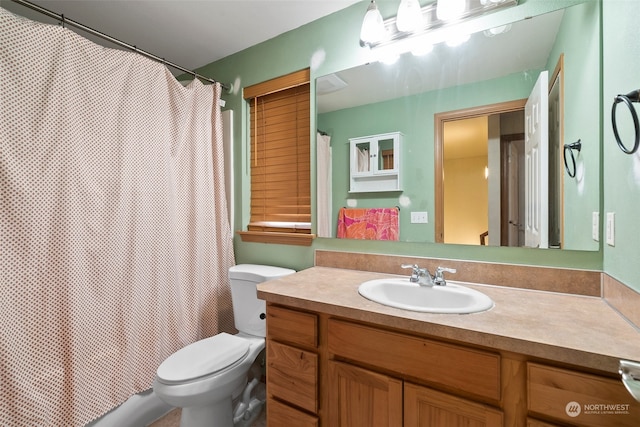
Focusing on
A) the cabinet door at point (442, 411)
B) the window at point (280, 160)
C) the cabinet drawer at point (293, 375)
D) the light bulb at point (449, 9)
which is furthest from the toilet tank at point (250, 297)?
the light bulb at point (449, 9)

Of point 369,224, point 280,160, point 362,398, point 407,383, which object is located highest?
point 280,160

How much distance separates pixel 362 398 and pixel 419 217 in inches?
34.1

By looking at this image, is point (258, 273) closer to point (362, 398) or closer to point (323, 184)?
point (323, 184)

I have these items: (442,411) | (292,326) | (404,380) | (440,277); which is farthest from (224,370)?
(440,277)

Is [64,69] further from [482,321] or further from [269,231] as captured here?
[482,321]

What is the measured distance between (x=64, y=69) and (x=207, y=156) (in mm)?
844

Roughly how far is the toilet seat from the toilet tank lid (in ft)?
1.19

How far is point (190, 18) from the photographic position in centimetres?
177

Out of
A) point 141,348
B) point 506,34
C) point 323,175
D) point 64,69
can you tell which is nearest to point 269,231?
point 323,175

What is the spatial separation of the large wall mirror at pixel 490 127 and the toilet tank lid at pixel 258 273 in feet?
2.02

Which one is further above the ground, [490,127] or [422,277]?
[490,127]

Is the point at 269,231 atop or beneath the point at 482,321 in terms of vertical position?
atop

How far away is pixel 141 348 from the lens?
65.8 inches

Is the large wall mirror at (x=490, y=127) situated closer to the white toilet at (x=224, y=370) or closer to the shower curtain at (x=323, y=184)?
the shower curtain at (x=323, y=184)
